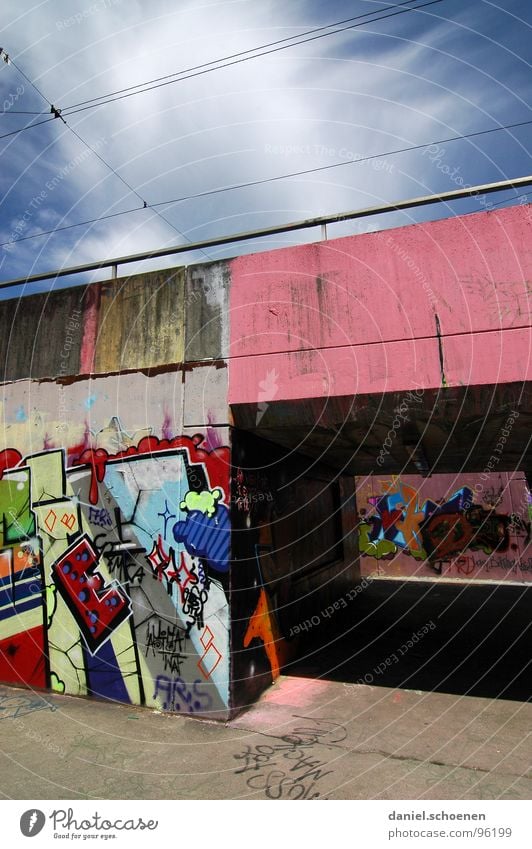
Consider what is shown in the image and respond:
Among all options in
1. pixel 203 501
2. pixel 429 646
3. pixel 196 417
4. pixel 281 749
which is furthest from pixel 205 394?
pixel 429 646

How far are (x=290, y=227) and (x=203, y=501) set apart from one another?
360 cm

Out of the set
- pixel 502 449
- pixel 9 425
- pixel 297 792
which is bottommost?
pixel 297 792

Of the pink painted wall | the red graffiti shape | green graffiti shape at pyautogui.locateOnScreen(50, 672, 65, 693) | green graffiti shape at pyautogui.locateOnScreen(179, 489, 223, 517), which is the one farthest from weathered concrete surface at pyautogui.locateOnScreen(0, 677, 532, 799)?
the pink painted wall

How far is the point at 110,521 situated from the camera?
6812mm

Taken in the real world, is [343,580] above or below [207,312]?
below

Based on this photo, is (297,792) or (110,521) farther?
(110,521)

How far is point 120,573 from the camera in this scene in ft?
21.8

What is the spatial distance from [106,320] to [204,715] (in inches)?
207

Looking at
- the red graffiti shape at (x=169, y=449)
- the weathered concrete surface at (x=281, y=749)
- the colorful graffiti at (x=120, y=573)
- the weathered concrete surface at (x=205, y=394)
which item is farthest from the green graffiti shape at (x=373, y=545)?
the weathered concrete surface at (x=205, y=394)

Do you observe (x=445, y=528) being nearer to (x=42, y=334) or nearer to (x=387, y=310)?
(x=387, y=310)

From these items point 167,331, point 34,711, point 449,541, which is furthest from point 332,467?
point 449,541

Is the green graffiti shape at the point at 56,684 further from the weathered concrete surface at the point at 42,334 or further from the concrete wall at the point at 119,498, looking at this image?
the weathered concrete surface at the point at 42,334

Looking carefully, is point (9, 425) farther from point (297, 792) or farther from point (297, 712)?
point (297, 792)

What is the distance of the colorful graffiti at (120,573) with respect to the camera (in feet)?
20.2
